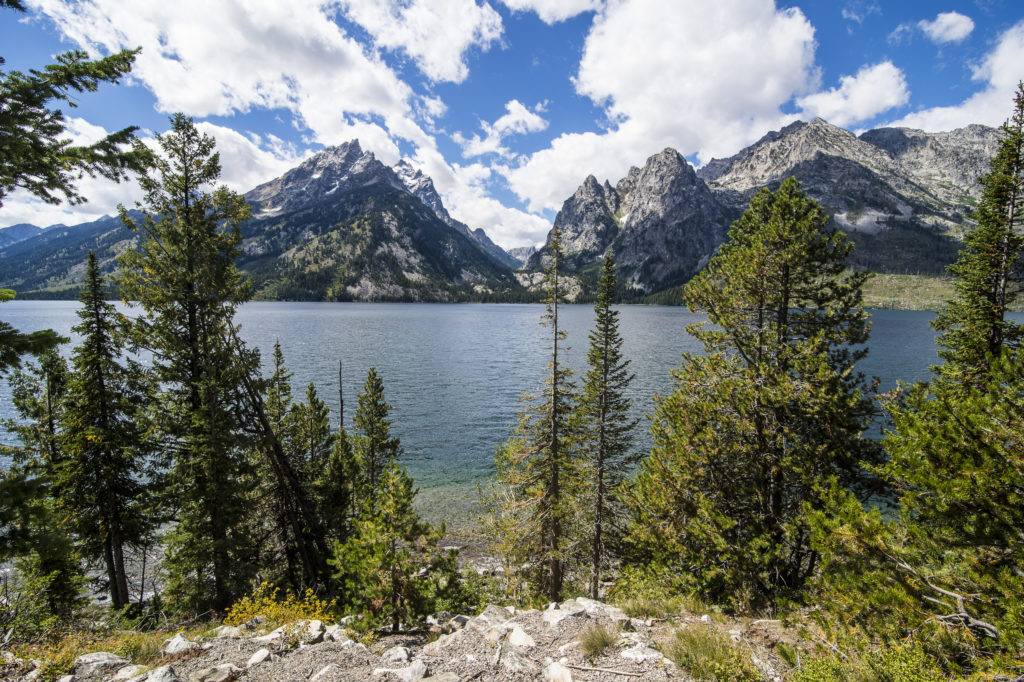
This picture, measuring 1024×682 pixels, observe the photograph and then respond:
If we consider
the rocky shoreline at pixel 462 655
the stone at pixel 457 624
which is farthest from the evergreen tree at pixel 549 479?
the rocky shoreline at pixel 462 655

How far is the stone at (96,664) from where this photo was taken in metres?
7.01

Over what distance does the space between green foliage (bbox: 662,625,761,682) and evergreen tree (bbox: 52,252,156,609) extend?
18820 mm

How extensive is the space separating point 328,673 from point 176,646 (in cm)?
390

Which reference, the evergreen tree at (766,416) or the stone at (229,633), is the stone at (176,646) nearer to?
the stone at (229,633)

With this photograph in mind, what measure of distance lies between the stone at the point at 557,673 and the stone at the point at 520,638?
125cm

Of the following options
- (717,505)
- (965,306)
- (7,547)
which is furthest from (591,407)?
(7,547)

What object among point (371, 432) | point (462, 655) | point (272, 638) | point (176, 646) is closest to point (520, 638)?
point (462, 655)

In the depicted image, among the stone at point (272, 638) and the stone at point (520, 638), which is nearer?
the stone at point (520, 638)

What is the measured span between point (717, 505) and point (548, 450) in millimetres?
8193

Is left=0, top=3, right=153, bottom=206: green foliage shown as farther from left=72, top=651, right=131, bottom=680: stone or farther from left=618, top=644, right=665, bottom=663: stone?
left=618, top=644, right=665, bottom=663: stone

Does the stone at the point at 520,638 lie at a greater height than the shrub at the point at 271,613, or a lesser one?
greater

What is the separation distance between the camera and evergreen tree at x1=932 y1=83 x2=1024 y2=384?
1519 cm

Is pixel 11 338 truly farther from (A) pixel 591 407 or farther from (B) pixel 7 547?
(A) pixel 591 407

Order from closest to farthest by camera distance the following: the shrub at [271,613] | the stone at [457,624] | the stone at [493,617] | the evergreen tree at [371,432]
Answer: the stone at [493,617], the stone at [457,624], the shrub at [271,613], the evergreen tree at [371,432]
